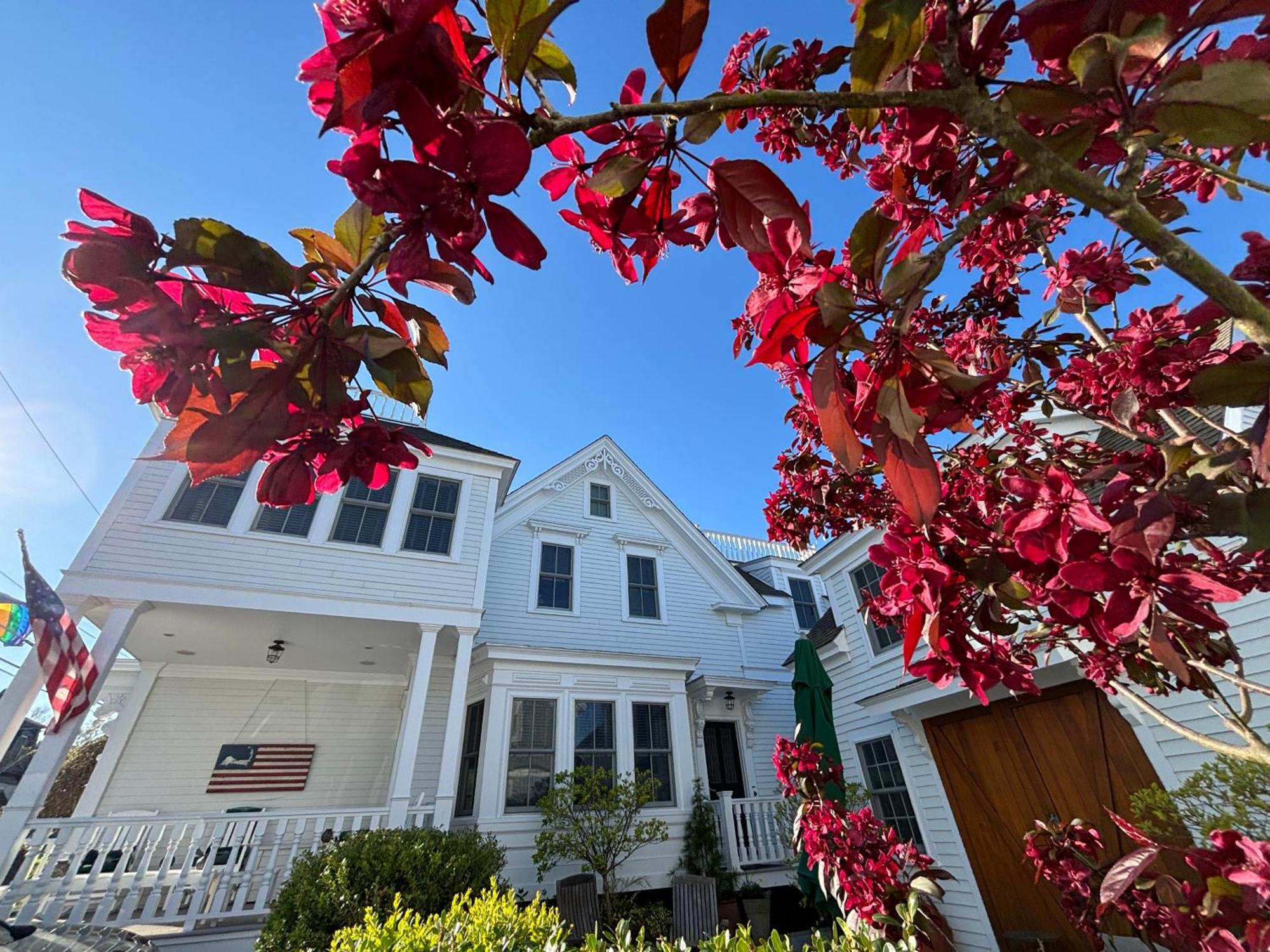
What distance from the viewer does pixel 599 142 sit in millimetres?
1041

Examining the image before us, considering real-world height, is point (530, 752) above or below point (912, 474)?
above

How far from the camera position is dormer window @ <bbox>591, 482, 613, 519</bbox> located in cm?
1130

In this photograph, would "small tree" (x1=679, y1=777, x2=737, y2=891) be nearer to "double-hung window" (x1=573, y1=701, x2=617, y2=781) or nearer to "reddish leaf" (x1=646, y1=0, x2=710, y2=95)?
"double-hung window" (x1=573, y1=701, x2=617, y2=781)

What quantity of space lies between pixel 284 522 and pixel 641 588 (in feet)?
20.4

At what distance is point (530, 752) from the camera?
7805mm

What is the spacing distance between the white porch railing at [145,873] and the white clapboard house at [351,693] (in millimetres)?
28

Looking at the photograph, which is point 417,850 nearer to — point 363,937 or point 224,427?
point 363,937

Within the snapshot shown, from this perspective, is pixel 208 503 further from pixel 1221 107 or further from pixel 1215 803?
pixel 1215 803

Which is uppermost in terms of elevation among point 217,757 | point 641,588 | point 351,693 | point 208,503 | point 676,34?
point 641,588

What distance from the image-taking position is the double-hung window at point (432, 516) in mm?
8336

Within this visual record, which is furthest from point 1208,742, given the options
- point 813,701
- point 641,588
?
point 641,588

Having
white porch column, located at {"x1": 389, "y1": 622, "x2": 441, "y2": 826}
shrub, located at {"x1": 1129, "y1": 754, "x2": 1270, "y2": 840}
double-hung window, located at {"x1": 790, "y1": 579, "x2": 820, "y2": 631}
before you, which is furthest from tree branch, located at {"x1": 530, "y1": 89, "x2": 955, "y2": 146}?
double-hung window, located at {"x1": 790, "y1": 579, "x2": 820, "y2": 631}

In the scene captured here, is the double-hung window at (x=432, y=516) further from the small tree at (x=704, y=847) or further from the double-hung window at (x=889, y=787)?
the double-hung window at (x=889, y=787)

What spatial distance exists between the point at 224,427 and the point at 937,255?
977 millimetres
